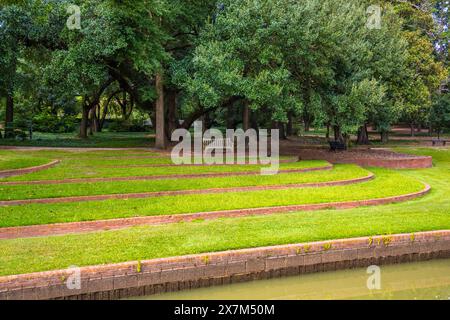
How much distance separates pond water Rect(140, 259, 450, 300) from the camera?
30.6ft

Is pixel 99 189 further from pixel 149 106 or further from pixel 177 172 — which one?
pixel 149 106

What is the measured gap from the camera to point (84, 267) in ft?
28.8

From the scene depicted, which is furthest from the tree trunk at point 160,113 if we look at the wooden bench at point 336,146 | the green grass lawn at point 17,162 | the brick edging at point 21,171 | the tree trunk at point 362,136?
the tree trunk at point 362,136

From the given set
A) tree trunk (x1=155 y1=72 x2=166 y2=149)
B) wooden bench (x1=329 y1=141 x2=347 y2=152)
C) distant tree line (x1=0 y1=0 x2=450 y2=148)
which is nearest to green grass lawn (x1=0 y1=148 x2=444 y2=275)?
distant tree line (x1=0 y1=0 x2=450 y2=148)

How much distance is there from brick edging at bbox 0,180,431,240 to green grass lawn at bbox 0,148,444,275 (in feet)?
1.66

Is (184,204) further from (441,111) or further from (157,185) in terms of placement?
(441,111)

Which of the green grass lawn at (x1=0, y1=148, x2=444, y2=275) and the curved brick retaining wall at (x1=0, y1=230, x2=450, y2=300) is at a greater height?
the green grass lawn at (x1=0, y1=148, x2=444, y2=275)

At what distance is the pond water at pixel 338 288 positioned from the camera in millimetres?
9312

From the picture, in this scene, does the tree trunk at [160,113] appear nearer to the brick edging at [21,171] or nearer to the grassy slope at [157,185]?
the brick edging at [21,171]

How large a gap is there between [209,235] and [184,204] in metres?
3.05

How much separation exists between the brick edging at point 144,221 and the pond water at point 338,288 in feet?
11.9

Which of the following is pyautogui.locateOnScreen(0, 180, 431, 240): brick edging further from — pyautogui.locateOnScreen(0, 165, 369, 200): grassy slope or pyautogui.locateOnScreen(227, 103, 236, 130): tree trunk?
pyautogui.locateOnScreen(227, 103, 236, 130): tree trunk
